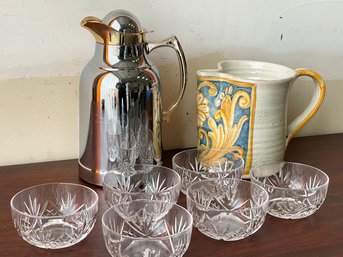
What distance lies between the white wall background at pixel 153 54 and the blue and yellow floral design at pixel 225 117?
10 centimetres

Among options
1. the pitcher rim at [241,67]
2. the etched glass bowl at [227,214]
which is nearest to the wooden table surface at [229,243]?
the etched glass bowl at [227,214]

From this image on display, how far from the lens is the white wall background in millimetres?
769

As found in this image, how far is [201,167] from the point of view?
77cm

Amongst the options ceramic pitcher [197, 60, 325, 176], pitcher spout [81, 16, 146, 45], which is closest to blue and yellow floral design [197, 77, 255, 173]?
ceramic pitcher [197, 60, 325, 176]

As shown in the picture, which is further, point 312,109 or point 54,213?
point 312,109

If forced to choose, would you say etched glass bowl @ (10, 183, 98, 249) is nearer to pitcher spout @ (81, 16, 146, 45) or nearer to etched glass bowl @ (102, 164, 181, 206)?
etched glass bowl @ (102, 164, 181, 206)

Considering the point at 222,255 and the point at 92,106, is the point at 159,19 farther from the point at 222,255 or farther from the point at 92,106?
the point at 222,255

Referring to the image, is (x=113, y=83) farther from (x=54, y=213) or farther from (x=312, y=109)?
(x=312, y=109)

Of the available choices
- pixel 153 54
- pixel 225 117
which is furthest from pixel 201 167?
pixel 153 54

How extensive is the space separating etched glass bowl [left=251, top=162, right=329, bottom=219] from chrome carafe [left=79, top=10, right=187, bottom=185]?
6.2 inches

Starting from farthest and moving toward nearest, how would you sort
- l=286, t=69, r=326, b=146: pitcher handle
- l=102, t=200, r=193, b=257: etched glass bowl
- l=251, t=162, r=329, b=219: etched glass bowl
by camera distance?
l=286, t=69, r=326, b=146: pitcher handle
l=251, t=162, r=329, b=219: etched glass bowl
l=102, t=200, r=193, b=257: etched glass bowl

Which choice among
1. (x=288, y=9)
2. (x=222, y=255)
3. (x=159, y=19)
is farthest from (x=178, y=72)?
(x=222, y=255)

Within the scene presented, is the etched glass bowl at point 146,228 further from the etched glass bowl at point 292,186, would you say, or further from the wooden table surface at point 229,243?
the etched glass bowl at point 292,186

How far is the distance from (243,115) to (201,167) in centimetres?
9
